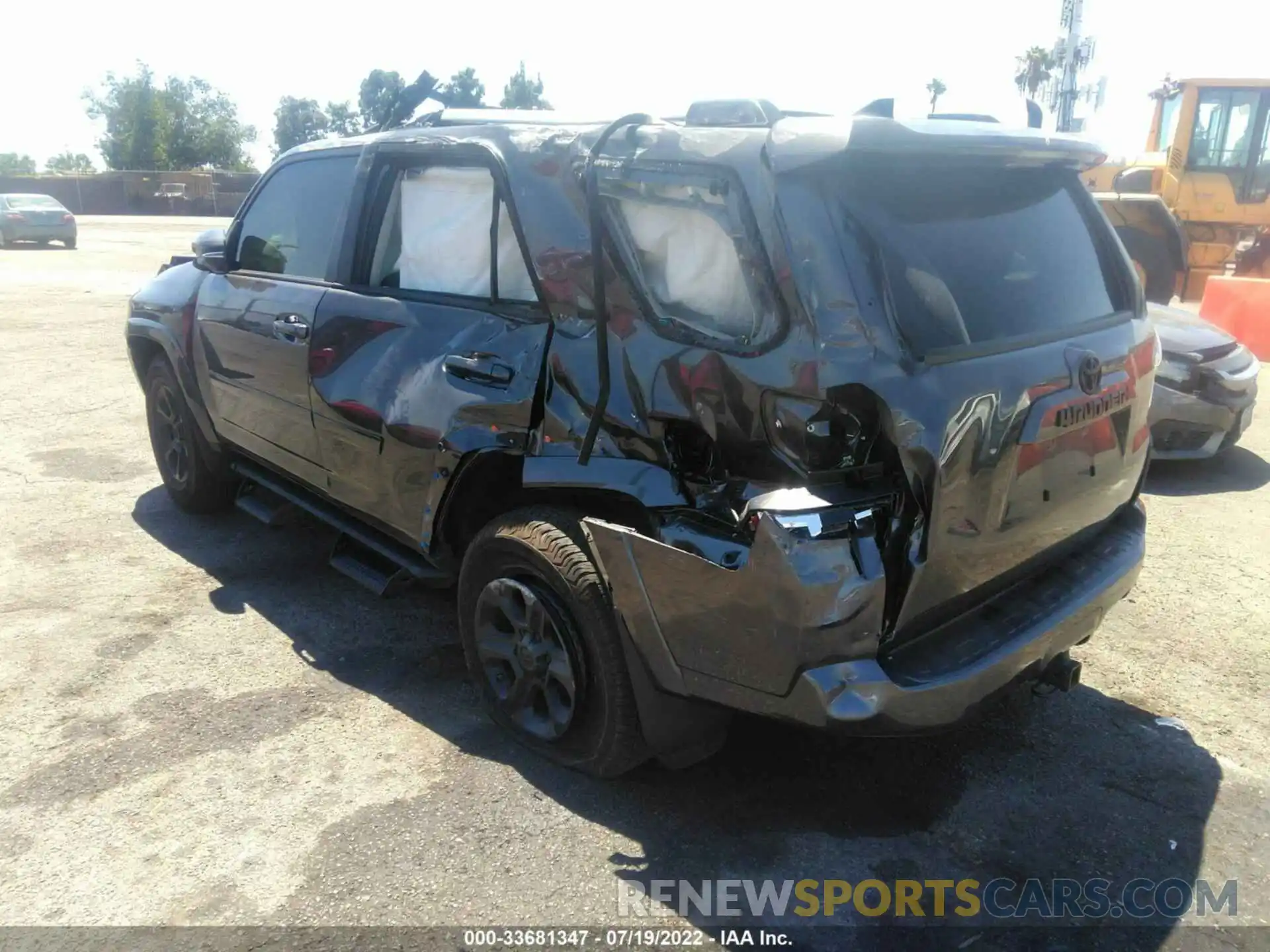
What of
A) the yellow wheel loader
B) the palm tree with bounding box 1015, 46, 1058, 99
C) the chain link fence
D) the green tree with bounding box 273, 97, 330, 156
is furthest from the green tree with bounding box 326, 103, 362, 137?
the yellow wheel loader

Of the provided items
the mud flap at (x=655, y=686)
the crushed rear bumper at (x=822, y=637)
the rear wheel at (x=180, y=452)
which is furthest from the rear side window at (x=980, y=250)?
the rear wheel at (x=180, y=452)

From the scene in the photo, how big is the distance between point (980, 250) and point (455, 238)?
1688 millimetres

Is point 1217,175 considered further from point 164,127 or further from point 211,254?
point 164,127

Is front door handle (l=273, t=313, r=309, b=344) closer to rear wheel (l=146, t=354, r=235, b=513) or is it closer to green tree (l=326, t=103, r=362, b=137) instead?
rear wheel (l=146, t=354, r=235, b=513)

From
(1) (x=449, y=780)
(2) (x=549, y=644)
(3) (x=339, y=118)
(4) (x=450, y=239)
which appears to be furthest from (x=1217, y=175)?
(3) (x=339, y=118)

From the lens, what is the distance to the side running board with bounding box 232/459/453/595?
3.61m

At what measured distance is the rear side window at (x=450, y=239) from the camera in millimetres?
3166

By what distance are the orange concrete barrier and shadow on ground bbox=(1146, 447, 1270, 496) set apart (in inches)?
139

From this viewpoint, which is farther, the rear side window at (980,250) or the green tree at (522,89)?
the green tree at (522,89)

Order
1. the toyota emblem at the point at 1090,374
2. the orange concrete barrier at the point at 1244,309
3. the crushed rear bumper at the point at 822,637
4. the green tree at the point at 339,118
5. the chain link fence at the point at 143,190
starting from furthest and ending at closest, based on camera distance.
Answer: the green tree at the point at 339,118, the chain link fence at the point at 143,190, the orange concrete barrier at the point at 1244,309, the toyota emblem at the point at 1090,374, the crushed rear bumper at the point at 822,637

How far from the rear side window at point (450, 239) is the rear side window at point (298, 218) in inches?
13.7

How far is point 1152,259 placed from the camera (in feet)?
33.3

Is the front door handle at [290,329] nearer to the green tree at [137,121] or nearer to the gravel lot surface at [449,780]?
the gravel lot surface at [449,780]

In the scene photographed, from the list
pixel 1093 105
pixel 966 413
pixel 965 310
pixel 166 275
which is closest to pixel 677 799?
pixel 966 413
